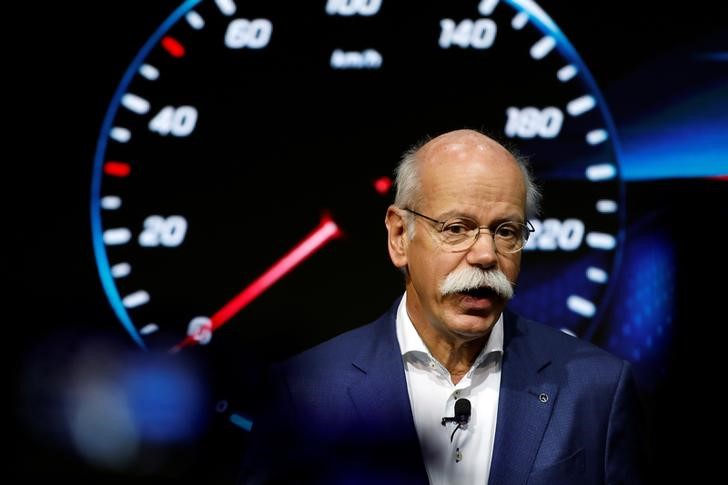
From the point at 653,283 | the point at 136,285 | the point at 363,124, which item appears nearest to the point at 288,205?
the point at 363,124

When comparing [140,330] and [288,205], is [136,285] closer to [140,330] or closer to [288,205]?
[140,330]

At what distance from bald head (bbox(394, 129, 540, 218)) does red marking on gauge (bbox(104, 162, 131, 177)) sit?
Answer: 51.9 inches

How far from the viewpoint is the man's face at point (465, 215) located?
70.0 inches

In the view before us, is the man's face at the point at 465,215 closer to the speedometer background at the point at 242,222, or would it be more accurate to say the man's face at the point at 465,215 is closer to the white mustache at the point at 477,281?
the white mustache at the point at 477,281

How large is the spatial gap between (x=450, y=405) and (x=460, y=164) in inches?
19.4

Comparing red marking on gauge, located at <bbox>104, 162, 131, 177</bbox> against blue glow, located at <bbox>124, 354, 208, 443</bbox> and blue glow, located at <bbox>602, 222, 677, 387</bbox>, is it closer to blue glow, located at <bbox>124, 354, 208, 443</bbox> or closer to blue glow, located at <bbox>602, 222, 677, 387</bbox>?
blue glow, located at <bbox>124, 354, 208, 443</bbox>

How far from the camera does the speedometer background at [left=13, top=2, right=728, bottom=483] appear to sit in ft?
9.61

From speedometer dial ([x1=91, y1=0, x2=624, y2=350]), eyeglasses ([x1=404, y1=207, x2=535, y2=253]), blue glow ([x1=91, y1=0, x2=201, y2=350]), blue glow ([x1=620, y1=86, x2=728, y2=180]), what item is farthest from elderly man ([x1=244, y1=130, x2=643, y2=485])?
blue glow ([x1=91, y1=0, x2=201, y2=350])

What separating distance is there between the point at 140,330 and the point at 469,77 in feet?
4.44

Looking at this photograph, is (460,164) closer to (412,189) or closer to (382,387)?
(412,189)

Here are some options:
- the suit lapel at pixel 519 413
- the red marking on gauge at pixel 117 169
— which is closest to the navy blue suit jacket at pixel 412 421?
the suit lapel at pixel 519 413

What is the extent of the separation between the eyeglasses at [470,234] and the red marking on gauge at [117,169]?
1.48 meters

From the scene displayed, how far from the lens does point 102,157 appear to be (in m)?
2.97

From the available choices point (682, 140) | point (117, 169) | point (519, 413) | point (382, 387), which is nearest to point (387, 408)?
point (382, 387)
